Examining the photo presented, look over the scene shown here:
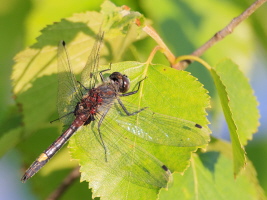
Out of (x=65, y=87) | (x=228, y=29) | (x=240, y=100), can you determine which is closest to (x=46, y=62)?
(x=65, y=87)

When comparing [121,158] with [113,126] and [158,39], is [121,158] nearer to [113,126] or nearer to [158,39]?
[113,126]

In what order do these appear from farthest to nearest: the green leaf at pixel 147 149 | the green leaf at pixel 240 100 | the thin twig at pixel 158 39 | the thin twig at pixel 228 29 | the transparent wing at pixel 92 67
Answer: the green leaf at pixel 240 100 → the transparent wing at pixel 92 67 → the thin twig at pixel 228 29 → the thin twig at pixel 158 39 → the green leaf at pixel 147 149

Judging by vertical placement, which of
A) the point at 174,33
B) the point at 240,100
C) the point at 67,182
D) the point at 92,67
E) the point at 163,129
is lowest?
the point at 67,182

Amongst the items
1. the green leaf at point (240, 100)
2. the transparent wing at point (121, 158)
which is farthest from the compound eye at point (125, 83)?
the green leaf at point (240, 100)

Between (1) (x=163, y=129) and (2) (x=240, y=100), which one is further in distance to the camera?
(2) (x=240, y=100)

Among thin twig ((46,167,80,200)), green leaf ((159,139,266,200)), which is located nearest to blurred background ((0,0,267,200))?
thin twig ((46,167,80,200))

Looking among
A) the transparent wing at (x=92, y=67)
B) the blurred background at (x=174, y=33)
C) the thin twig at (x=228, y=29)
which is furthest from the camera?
the blurred background at (x=174, y=33)

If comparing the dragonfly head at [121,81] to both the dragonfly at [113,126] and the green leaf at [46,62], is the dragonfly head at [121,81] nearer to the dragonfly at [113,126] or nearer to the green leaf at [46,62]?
the dragonfly at [113,126]
